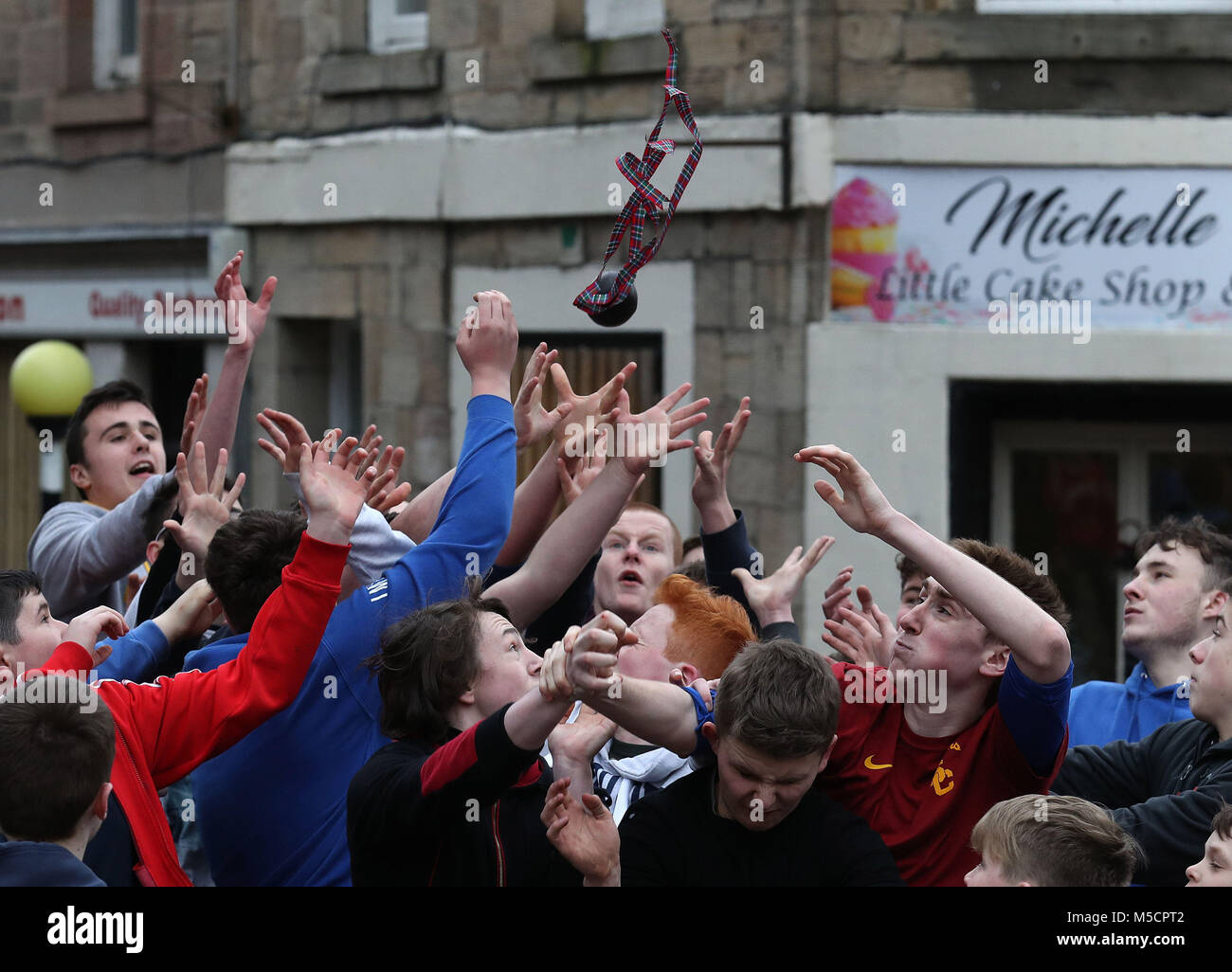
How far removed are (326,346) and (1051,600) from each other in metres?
7.93

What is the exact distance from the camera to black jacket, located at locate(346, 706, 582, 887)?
277 centimetres

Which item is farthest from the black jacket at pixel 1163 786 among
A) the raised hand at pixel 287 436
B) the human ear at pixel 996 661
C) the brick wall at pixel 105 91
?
the brick wall at pixel 105 91

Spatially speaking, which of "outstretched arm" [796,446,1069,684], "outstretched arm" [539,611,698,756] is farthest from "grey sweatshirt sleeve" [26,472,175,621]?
"outstretched arm" [796,446,1069,684]

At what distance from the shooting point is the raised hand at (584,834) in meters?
2.81

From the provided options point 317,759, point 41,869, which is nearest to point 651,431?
point 317,759

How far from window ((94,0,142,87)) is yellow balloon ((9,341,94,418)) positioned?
456 cm

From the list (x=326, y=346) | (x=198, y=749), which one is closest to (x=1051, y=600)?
(x=198, y=749)

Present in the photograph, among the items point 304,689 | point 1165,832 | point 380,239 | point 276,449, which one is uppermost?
point 380,239

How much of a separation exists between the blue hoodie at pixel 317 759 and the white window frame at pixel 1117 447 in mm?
6100

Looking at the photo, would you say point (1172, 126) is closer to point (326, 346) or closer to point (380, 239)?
point (380, 239)

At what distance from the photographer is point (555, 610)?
4.13m

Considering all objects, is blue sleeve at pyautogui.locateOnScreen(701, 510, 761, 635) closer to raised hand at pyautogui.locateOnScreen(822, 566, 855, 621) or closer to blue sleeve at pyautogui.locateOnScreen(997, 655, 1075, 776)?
raised hand at pyautogui.locateOnScreen(822, 566, 855, 621)

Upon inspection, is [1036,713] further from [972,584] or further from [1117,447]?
[1117,447]

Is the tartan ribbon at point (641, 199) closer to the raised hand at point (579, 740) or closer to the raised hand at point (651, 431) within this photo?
the raised hand at point (651, 431)
